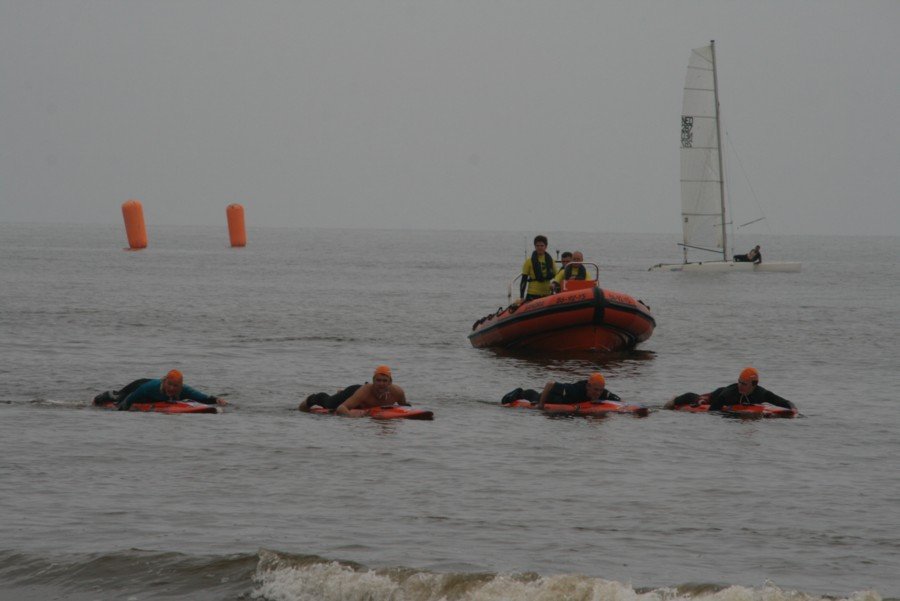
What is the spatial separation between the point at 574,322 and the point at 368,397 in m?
7.86

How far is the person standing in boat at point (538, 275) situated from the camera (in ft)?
78.7

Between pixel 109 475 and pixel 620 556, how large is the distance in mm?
5844

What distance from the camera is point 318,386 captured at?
21016mm

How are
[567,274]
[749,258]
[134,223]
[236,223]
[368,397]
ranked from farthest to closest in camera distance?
1. [236,223]
2. [134,223]
3. [749,258]
4. [567,274]
5. [368,397]

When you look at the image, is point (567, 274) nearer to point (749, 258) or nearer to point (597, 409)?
point (597, 409)

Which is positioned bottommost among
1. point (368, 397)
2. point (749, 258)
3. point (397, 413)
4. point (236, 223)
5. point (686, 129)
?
point (749, 258)

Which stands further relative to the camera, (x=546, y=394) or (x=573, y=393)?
(x=546, y=394)

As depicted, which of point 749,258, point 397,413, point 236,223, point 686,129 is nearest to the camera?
point 397,413

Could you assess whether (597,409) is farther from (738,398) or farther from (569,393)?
(738,398)

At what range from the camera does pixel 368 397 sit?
656 inches

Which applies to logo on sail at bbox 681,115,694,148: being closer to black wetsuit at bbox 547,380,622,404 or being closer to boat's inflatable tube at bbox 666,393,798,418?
boat's inflatable tube at bbox 666,393,798,418

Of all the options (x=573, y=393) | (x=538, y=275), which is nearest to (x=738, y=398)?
(x=573, y=393)

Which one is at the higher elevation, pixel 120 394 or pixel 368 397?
pixel 120 394

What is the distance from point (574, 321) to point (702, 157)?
33067mm
